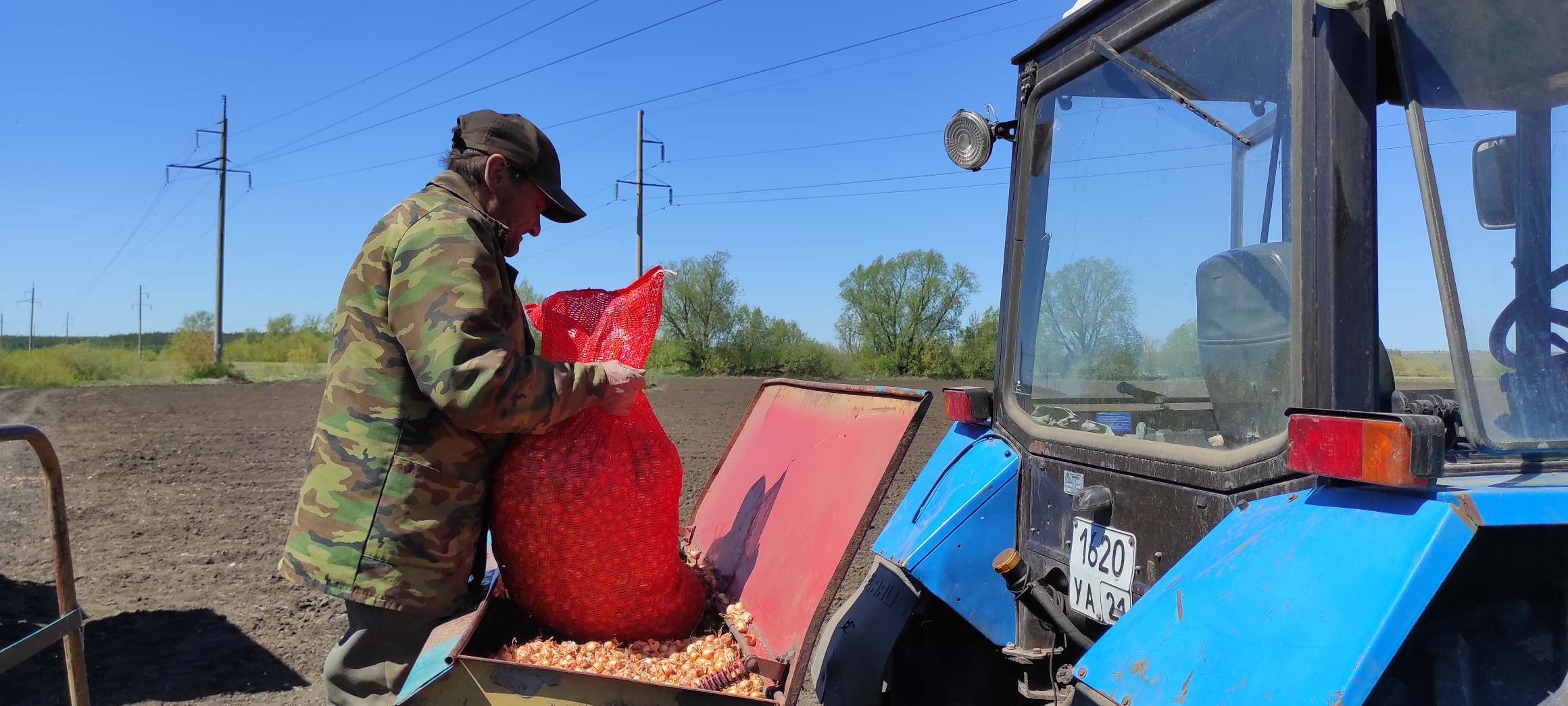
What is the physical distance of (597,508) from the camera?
2.33 meters

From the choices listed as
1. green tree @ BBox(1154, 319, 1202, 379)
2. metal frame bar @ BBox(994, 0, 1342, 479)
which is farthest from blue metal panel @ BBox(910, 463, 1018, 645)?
metal frame bar @ BBox(994, 0, 1342, 479)

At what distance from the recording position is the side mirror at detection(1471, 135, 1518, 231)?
1.68 m

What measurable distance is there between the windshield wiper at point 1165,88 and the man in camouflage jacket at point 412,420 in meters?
1.52

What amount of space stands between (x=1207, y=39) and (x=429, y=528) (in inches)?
84.4

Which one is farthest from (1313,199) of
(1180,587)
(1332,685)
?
(1332,685)

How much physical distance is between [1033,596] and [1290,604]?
836 mm

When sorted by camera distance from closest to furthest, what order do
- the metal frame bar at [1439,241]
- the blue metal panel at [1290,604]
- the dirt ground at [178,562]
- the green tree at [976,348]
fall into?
the blue metal panel at [1290,604] → the metal frame bar at [1439,241] → the dirt ground at [178,562] → the green tree at [976,348]

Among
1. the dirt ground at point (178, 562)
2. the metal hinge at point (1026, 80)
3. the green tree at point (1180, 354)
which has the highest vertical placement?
the metal hinge at point (1026, 80)

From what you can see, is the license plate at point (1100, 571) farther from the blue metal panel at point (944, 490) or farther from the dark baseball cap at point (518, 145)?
the dark baseball cap at point (518, 145)

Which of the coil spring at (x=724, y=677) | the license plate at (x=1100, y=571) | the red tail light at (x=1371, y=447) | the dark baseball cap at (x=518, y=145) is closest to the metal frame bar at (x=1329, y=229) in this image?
the red tail light at (x=1371, y=447)

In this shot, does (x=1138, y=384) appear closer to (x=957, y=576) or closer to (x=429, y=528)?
(x=957, y=576)

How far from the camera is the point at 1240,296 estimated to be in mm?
1970

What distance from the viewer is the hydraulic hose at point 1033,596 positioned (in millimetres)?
2137

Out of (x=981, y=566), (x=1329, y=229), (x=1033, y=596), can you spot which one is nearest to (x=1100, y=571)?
(x=1033, y=596)
